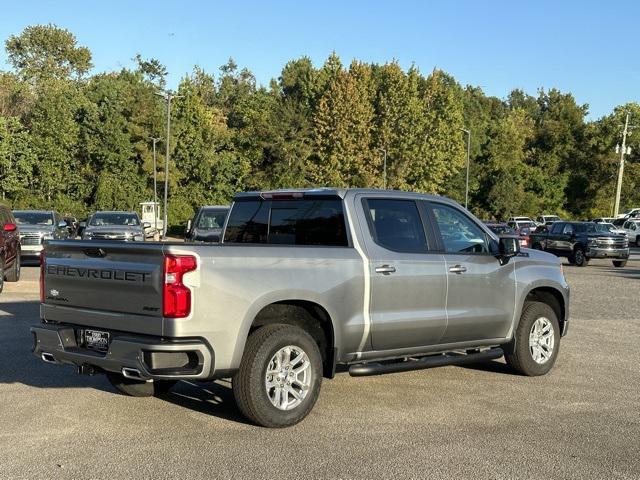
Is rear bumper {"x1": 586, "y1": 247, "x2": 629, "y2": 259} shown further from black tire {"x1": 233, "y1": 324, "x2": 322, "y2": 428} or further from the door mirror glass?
black tire {"x1": 233, "y1": 324, "x2": 322, "y2": 428}

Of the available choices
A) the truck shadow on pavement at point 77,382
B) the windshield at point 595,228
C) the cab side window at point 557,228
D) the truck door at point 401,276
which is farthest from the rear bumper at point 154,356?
the cab side window at point 557,228

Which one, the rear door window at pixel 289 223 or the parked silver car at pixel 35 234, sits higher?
the rear door window at pixel 289 223

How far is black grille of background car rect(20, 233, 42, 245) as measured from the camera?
24.1 metres

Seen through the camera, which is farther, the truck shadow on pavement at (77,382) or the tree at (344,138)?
the tree at (344,138)

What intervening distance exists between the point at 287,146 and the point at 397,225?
68236 mm

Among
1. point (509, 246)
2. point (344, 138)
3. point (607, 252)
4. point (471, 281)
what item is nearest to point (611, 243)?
point (607, 252)

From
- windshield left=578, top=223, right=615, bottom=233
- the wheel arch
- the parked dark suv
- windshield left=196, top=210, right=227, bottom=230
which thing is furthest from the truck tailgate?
windshield left=578, top=223, right=615, bottom=233

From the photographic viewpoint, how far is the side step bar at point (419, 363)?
6840mm

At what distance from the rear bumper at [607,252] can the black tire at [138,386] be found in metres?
24.8

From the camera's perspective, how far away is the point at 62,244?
6.70 meters

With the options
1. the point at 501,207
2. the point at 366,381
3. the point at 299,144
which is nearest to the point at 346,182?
the point at 299,144

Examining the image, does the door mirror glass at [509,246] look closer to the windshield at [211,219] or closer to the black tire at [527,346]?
the black tire at [527,346]

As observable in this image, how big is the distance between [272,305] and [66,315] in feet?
5.70

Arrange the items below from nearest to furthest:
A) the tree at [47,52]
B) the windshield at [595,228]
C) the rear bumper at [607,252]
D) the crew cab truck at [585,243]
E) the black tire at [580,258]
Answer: the rear bumper at [607,252] → the crew cab truck at [585,243] → the black tire at [580,258] → the windshield at [595,228] → the tree at [47,52]
